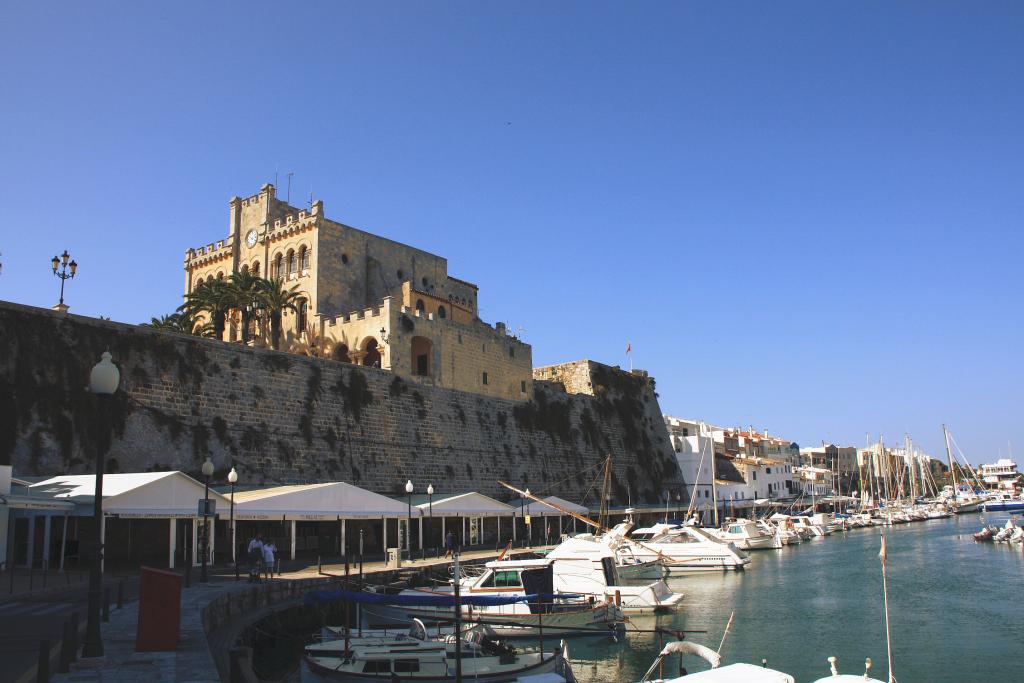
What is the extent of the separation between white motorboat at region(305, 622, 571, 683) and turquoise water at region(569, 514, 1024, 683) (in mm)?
2851

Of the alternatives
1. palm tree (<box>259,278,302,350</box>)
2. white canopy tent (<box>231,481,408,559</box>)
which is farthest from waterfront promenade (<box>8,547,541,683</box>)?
palm tree (<box>259,278,302,350</box>)

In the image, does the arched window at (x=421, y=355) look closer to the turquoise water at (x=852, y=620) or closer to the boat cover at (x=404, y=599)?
the turquoise water at (x=852, y=620)

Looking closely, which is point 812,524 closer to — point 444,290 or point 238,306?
point 444,290

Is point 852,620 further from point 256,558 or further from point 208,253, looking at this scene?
point 208,253

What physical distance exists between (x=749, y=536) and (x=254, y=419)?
104 feet

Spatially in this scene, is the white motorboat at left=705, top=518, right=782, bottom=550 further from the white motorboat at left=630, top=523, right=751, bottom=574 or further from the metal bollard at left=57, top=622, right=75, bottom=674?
the metal bollard at left=57, top=622, right=75, bottom=674

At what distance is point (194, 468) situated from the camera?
91.3 ft

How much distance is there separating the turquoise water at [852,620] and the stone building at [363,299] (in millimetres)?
16621

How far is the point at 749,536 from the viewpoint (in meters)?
49.5

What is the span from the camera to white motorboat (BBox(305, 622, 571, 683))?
14.5 metres

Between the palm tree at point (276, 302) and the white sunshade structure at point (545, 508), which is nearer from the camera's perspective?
the white sunshade structure at point (545, 508)

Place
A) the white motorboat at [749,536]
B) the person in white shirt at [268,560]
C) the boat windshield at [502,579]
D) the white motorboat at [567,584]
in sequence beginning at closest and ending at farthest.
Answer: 1. the white motorboat at [567,584]
2. the boat windshield at [502,579]
3. the person in white shirt at [268,560]
4. the white motorboat at [749,536]

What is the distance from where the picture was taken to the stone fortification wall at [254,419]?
81.2 feet

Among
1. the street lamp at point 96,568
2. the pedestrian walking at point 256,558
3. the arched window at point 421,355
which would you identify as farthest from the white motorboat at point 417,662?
the arched window at point 421,355
